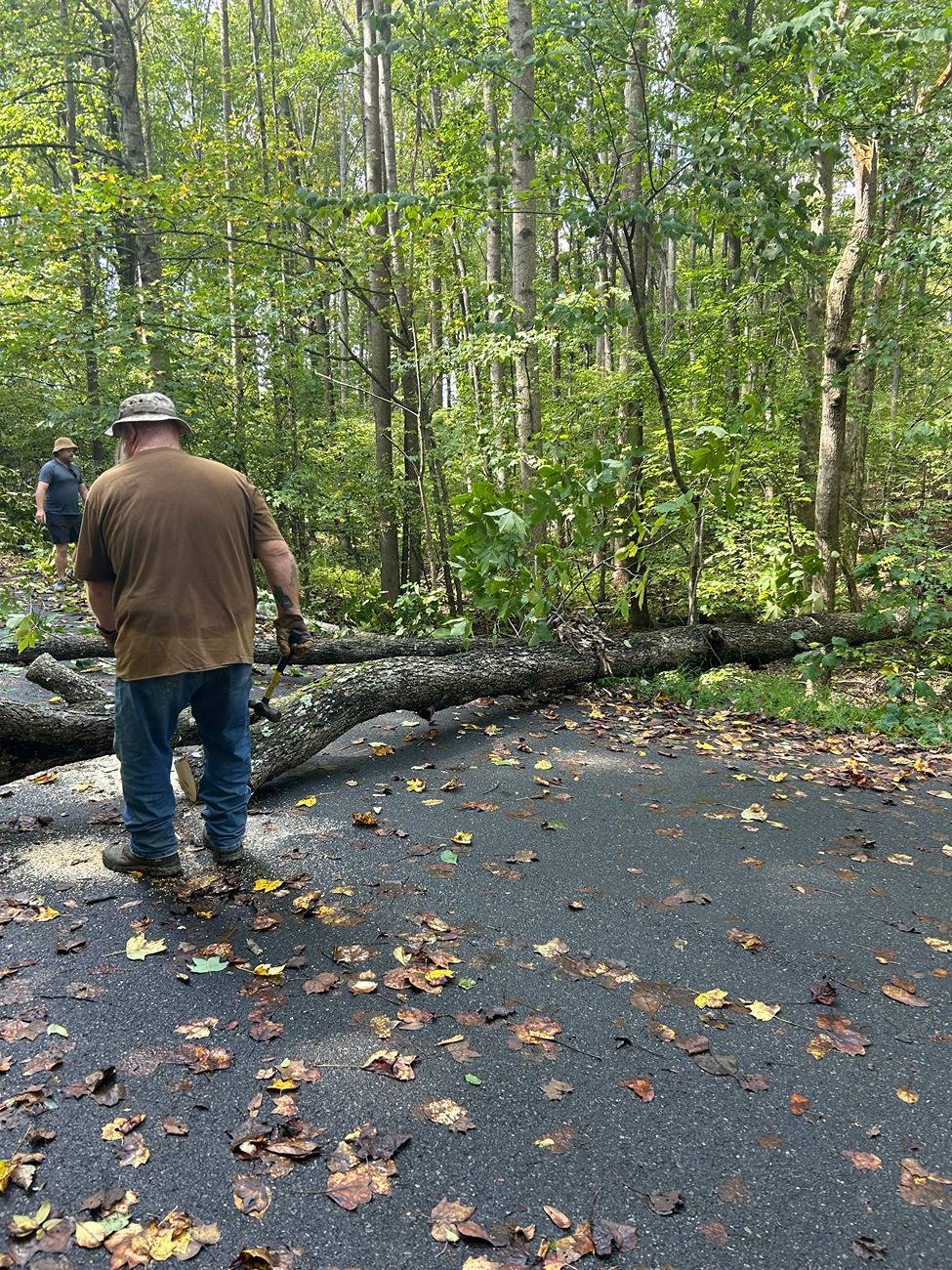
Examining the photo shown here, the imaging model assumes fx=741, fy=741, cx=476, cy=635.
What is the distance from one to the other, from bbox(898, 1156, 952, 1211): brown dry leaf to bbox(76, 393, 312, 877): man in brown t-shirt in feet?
9.86

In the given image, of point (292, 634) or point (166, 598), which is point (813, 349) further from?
point (166, 598)

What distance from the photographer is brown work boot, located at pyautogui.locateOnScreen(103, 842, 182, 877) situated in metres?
3.61

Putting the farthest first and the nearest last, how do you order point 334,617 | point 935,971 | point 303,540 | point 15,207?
point 303,540 < point 334,617 < point 15,207 < point 935,971

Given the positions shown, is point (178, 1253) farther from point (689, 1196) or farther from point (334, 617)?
point (334, 617)

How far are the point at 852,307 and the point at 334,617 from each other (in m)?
8.55

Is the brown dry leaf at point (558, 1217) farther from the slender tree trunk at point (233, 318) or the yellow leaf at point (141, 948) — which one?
the slender tree trunk at point (233, 318)

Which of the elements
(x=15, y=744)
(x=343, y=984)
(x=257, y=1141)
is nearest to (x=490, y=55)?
(x=15, y=744)

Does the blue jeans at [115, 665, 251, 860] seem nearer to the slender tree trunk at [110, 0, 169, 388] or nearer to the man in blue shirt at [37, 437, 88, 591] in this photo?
the man in blue shirt at [37, 437, 88, 591]

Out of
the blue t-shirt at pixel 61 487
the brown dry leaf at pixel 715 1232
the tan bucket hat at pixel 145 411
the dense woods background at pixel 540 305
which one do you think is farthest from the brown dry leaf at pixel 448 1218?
the blue t-shirt at pixel 61 487

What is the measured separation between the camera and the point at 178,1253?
1.80 meters

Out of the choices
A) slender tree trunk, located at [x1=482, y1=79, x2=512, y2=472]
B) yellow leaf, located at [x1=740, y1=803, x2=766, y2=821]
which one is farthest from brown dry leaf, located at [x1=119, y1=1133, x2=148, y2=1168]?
slender tree trunk, located at [x1=482, y1=79, x2=512, y2=472]

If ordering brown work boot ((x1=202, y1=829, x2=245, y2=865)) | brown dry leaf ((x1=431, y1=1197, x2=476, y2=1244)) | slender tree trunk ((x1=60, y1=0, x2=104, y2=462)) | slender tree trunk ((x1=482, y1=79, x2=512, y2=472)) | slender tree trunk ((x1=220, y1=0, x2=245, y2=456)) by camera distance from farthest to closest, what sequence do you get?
slender tree trunk ((x1=60, y1=0, x2=104, y2=462)), slender tree trunk ((x1=220, y1=0, x2=245, y2=456)), slender tree trunk ((x1=482, y1=79, x2=512, y2=472)), brown work boot ((x1=202, y1=829, x2=245, y2=865)), brown dry leaf ((x1=431, y1=1197, x2=476, y2=1244))

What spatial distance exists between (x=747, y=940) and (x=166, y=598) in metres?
3.01

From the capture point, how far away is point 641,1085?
95.9 inches
